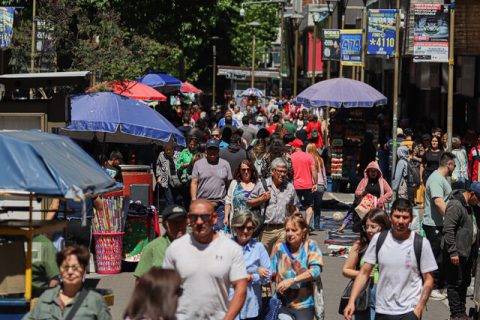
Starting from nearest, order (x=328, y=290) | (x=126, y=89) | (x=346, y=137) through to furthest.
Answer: (x=328, y=290) < (x=126, y=89) < (x=346, y=137)

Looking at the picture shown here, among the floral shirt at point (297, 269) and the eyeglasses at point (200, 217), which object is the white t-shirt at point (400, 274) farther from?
the eyeglasses at point (200, 217)

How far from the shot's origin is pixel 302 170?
741 inches

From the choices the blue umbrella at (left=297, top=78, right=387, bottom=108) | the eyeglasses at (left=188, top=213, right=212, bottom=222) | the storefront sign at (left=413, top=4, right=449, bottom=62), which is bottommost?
the eyeglasses at (left=188, top=213, right=212, bottom=222)

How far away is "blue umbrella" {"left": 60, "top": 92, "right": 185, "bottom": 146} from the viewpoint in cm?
1587

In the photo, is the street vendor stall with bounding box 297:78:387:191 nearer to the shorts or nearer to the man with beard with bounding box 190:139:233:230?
the shorts

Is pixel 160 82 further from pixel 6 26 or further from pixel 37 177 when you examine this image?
pixel 37 177

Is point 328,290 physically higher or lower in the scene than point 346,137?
lower

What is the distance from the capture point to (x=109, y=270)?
14812 millimetres

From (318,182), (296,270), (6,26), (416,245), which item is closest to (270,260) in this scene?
(296,270)

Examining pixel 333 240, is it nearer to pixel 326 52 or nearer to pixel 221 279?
pixel 221 279

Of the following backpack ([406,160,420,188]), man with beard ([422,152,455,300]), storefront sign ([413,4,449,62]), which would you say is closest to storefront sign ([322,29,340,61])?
storefront sign ([413,4,449,62])

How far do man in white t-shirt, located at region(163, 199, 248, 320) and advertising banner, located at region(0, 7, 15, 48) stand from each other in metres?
15.9

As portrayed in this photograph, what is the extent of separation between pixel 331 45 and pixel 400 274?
89.1 ft

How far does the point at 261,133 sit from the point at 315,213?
2.42m
